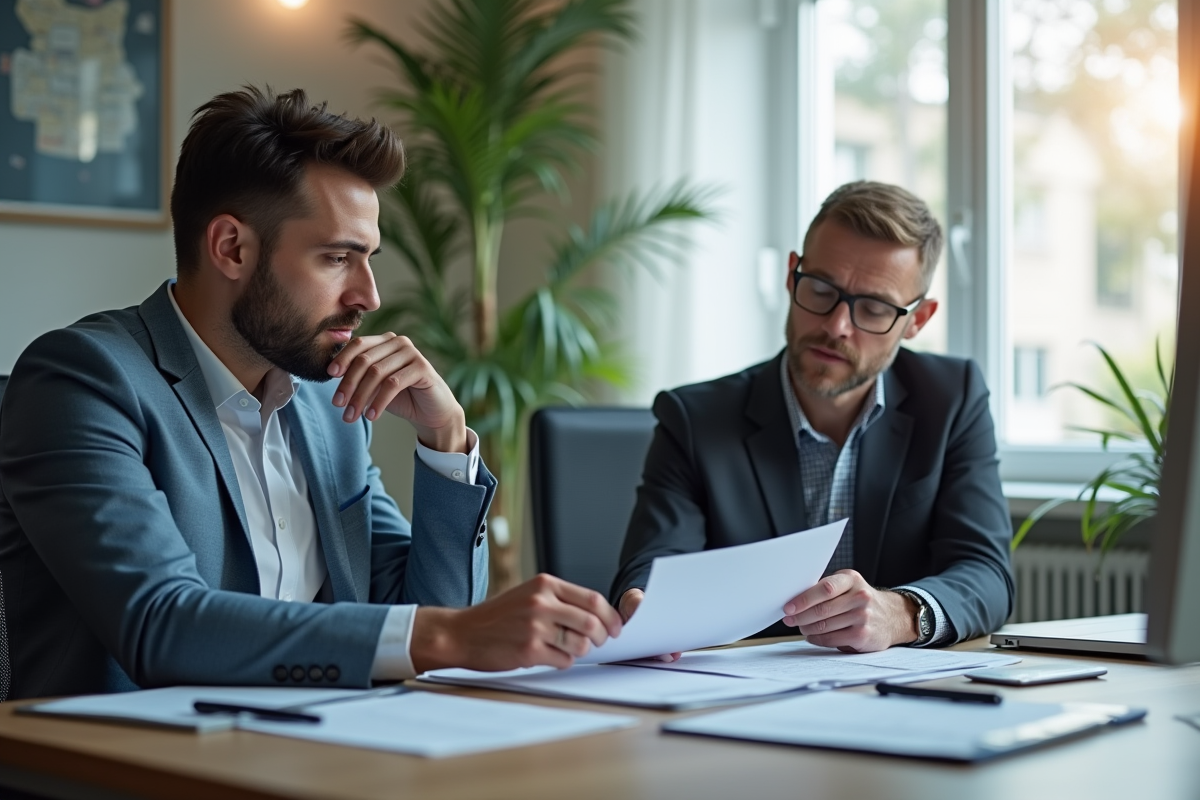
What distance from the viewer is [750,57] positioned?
4078mm

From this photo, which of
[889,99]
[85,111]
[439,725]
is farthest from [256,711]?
[889,99]

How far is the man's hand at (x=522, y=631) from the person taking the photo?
1.29 meters

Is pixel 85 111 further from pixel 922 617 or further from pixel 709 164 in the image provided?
pixel 922 617

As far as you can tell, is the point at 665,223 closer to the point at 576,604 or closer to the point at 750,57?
the point at 750,57

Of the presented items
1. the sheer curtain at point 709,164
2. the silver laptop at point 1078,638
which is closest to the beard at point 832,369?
the silver laptop at point 1078,638

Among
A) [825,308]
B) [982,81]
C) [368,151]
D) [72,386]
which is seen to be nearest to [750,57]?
[982,81]

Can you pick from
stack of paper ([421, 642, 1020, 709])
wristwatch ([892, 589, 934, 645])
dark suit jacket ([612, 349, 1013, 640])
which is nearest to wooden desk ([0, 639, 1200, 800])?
stack of paper ([421, 642, 1020, 709])

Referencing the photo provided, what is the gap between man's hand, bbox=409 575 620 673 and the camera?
4.23 feet

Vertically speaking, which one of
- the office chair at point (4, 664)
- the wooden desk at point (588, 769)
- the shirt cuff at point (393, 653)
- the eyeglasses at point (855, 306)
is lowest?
the office chair at point (4, 664)

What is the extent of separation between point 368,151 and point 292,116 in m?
0.11

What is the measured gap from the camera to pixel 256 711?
1129 millimetres

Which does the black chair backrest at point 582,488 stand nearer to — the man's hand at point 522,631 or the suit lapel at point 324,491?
the suit lapel at point 324,491

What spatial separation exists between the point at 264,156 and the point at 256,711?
34.5 inches

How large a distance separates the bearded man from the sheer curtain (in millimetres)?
2060
